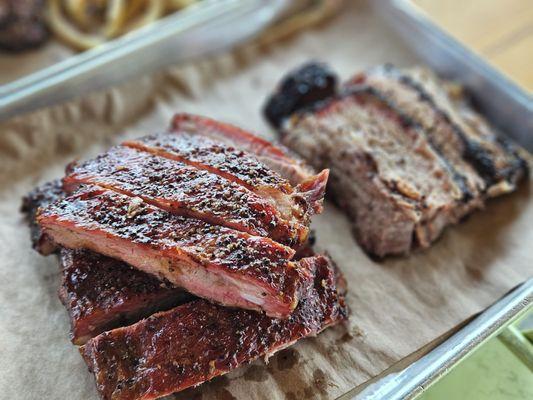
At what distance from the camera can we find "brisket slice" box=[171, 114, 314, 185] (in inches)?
A: 108

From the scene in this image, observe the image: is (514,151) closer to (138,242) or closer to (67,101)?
(138,242)

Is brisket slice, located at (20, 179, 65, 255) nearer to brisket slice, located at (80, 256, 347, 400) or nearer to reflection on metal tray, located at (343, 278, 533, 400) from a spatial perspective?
brisket slice, located at (80, 256, 347, 400)

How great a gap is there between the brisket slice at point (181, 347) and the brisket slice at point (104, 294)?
10cm

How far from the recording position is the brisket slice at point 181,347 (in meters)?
2.20

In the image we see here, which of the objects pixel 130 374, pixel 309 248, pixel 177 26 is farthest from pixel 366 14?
pixel 130 374

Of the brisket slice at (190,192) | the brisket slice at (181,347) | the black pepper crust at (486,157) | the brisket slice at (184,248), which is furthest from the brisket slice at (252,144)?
the black pepper crust at (486,157)

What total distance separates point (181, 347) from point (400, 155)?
5.63 ft

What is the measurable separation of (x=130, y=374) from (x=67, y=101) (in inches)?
82.3

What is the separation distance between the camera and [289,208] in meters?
2.46

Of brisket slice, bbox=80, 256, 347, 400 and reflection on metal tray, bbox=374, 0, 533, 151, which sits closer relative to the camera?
brisket slice, bbox=80, 256, 347, 400

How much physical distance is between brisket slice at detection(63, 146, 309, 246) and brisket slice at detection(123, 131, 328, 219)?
0.16ft

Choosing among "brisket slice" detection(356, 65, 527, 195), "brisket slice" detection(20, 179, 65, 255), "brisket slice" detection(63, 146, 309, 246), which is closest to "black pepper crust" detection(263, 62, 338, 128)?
"brisket slice" detection(356, 65, 527, 195)

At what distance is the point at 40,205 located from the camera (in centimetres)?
281

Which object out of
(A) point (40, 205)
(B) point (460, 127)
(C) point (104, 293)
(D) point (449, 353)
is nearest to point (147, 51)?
(A) point (40, 205)
